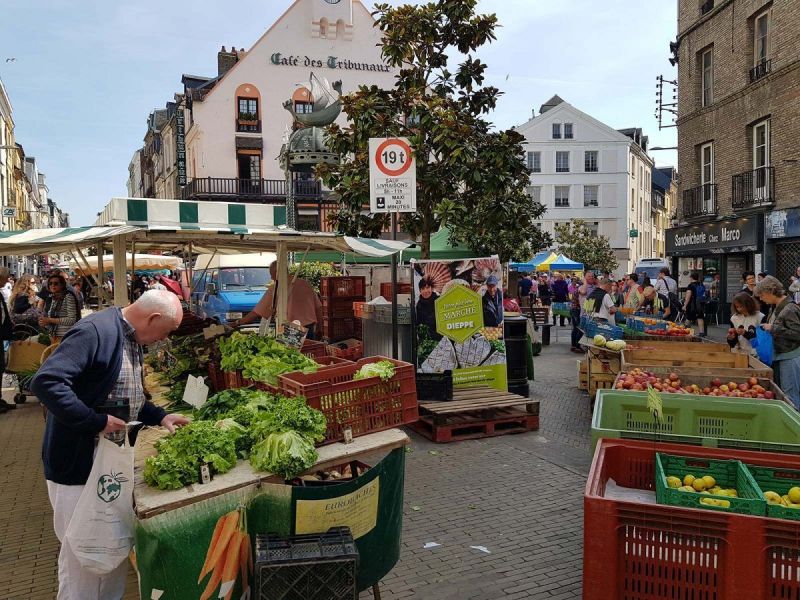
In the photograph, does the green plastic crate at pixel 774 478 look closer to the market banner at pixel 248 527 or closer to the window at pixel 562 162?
the market banner at pixel 248 527

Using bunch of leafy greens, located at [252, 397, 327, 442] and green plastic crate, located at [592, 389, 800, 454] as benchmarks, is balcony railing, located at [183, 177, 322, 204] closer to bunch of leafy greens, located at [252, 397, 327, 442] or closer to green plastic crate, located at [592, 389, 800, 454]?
green plastic crate, located at [592, 389, 800, 454]

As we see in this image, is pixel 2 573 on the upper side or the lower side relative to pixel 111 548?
lower

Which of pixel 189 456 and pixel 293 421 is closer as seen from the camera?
pixel 189 456

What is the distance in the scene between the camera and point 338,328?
502 inches

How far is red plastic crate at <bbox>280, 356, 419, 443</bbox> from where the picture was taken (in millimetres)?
Answer: 4336

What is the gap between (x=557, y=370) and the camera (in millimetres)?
12523

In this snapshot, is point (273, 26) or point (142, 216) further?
point (273, 26)

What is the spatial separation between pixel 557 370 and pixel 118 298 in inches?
335

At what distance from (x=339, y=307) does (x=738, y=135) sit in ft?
51.2

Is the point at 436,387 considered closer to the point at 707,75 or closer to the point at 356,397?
the point at 356,397

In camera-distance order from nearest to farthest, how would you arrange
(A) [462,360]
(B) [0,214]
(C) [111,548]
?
(C) [111,548] → (A) [462,360] → (B) [0,214]

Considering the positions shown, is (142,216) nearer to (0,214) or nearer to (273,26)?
(273,26)

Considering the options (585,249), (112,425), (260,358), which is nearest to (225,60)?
(585,249)

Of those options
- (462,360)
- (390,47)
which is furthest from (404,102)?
(462,360)
